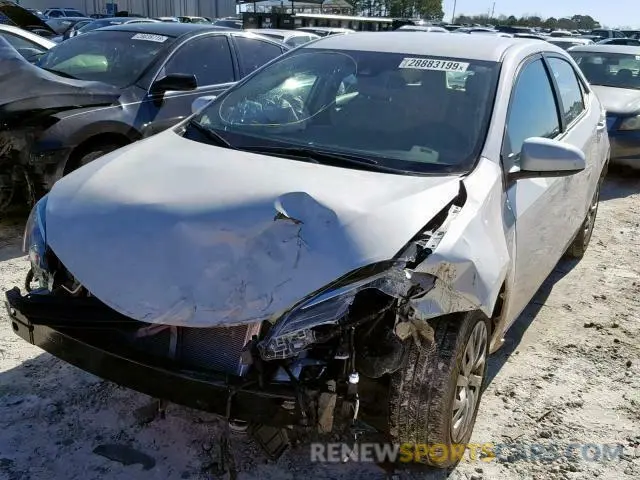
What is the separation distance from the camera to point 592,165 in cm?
443

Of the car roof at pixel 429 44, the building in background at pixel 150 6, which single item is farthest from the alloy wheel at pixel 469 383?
the building in background at pixel 150 6

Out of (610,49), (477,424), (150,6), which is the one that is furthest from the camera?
(150,6)

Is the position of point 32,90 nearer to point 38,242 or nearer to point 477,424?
point 38,242

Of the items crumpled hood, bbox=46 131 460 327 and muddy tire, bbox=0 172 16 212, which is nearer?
crumpled hood, bbox=46 131 460 327

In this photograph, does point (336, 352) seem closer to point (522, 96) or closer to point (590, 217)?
point (522, 96)

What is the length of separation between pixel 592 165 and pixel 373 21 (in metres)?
30.8

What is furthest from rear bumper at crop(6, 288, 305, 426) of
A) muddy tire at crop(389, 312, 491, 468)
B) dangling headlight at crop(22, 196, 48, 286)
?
muddy tire at crop(389, 312, 491, 468)

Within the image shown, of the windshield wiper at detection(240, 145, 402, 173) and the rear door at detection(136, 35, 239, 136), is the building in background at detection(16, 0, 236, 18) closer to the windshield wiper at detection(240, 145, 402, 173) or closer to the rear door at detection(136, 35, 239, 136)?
the rear door at detection(136, 35, 239, 136)

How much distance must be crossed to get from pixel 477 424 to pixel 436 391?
2.64 feet

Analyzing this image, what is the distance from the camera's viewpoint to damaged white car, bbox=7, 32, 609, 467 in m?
2.16

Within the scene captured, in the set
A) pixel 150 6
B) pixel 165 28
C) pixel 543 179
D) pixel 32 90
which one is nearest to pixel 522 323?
pixel 543 179

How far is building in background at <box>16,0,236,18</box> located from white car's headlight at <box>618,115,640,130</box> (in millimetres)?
42811

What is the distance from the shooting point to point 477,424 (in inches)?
119

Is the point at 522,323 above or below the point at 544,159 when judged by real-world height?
below
